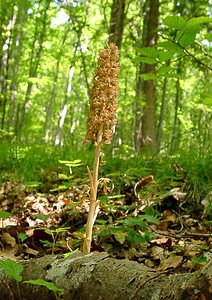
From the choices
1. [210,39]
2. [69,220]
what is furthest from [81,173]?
[210,39]

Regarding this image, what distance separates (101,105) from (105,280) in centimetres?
83

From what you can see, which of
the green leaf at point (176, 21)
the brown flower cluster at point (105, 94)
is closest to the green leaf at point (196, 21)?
the green leaf at point (176, 21)

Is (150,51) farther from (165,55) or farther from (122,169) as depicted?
(122,169)

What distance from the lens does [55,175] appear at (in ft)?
14.5

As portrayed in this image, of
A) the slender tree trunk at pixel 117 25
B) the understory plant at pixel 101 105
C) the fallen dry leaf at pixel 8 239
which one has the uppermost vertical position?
the slender tree trunk at pixel 117 25

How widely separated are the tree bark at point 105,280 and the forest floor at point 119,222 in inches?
8.5

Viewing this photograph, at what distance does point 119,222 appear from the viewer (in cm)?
238

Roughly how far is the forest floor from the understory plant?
84 mm

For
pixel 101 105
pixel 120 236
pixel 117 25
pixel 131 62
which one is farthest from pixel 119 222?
pixel 131 62

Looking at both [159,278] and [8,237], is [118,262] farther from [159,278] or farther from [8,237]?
[8,237]

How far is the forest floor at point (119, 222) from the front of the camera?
2131mm

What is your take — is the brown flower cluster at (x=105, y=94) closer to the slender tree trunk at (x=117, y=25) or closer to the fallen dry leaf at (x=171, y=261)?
the fallen dry leaf at (x=171, y=261)

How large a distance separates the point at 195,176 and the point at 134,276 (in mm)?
2058

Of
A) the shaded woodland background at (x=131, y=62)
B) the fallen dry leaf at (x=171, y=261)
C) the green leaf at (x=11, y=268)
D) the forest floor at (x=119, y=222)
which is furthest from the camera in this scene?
the shaded woodland background at (x=131, y=62)
